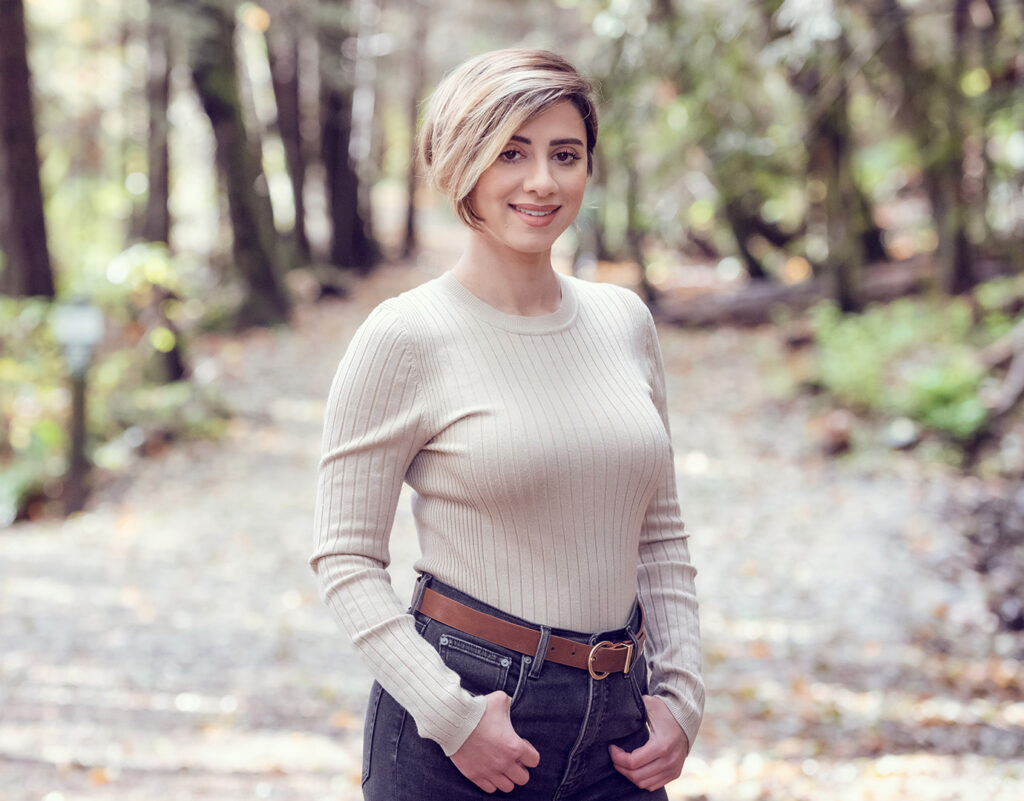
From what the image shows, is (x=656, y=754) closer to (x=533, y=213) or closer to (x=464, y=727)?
(x=464, y=727)

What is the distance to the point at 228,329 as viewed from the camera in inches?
664

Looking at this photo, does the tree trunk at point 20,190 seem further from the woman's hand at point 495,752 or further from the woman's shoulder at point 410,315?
the woman's hand at point 495,752

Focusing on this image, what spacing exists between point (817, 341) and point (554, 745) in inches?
520

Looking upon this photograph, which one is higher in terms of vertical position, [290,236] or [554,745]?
[554,745]

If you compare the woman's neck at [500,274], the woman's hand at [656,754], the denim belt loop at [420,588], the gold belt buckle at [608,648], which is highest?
the woman's neck at [500,274]

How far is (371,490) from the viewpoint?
74.8 inches

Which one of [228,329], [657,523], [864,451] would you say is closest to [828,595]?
[864,451]

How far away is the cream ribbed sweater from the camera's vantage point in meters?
1.86

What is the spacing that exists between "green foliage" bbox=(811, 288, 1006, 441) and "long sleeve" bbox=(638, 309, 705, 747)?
827 centimetres

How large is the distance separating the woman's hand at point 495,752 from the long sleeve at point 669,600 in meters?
0.38

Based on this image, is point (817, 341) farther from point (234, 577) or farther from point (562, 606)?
point (562, 606)

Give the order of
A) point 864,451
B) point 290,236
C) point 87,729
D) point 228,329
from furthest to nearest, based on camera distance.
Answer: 1. point 290,236
2. point 228,329
3. point 864,451
4. point 87,729

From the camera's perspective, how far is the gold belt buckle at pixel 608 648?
1.92 m

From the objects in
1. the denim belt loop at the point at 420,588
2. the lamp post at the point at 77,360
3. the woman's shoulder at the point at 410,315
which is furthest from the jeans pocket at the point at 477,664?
the lamp post at the point at 77,360
